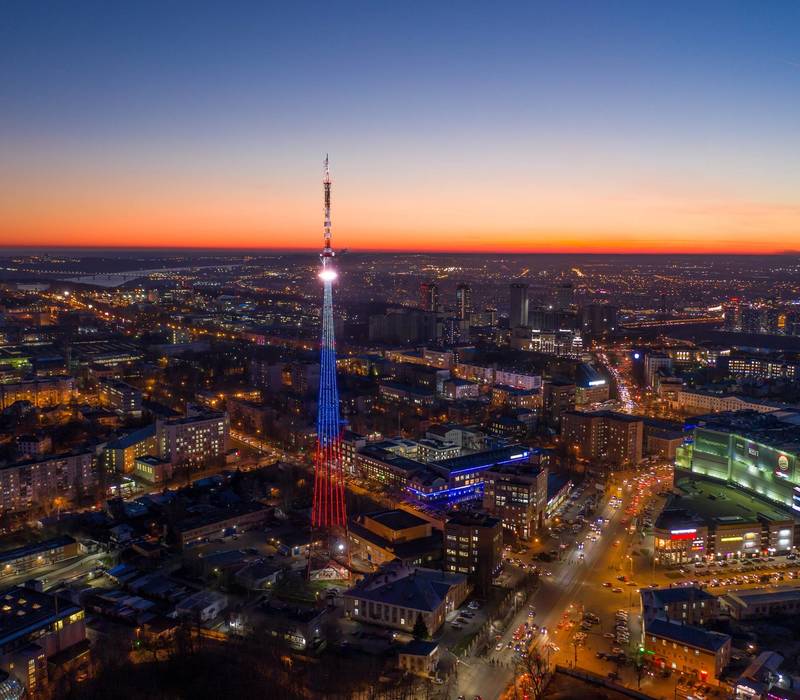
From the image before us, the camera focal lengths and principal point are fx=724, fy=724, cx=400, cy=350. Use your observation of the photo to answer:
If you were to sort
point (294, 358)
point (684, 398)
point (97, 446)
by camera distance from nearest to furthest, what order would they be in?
point (97, 446)
point (684, 398)
point (294, 358)

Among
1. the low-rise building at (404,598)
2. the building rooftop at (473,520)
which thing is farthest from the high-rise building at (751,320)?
the low-rise building at (404,598)

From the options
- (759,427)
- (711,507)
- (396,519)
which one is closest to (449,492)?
(396,519)

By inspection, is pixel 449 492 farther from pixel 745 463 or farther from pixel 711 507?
pixel 745 463

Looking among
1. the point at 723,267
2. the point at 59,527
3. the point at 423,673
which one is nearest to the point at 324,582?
the point at 423,673

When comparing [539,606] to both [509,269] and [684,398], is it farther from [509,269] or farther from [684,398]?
[509,269]

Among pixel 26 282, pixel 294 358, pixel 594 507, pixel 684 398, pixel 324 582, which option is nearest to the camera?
pixel 324 582

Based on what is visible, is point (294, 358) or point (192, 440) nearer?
point (192, 440)
